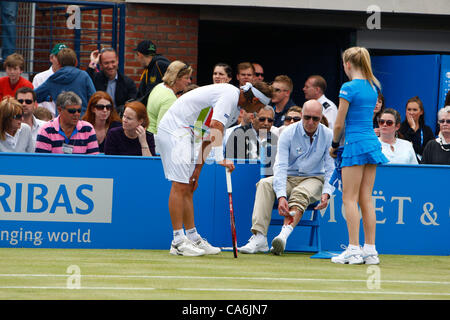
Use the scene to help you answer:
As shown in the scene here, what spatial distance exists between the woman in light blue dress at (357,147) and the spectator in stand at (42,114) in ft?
13.4

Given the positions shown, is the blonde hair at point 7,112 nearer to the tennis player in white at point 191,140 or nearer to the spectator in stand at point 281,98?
the tennis player in white at point 191,140

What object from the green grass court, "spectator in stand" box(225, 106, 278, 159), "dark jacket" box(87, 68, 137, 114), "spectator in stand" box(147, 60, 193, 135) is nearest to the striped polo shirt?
"spectator in stand" box(147, 60, 193, 135)

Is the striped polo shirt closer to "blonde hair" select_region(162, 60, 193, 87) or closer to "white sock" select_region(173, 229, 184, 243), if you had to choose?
"blonde hair" select_region(162, 60, 193, 87)

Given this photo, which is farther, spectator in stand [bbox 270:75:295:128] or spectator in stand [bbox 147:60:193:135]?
spectator in stand [bbox 270:75:295:128]

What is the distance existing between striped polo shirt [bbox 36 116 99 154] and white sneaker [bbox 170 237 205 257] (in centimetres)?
174

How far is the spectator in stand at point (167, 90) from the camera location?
10116 mm

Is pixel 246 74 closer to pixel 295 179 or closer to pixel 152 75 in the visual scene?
pixel 152 75

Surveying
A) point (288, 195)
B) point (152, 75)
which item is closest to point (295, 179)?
point (288, 195)

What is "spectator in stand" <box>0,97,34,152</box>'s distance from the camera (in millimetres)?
9375

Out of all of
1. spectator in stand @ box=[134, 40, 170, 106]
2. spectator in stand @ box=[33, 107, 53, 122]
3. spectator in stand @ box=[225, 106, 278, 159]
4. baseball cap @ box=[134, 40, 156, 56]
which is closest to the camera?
spectator in stand @ box=[225, 106, 278, 159]

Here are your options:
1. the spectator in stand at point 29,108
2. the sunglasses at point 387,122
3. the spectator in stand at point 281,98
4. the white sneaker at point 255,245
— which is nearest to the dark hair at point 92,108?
the spectator in stand at point 29,108

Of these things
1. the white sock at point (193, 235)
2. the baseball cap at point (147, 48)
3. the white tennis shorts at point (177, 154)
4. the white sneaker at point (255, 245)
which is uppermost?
the baseball cap at point (147, 48)

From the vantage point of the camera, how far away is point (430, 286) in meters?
6.82

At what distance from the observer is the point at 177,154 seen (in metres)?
8.39
